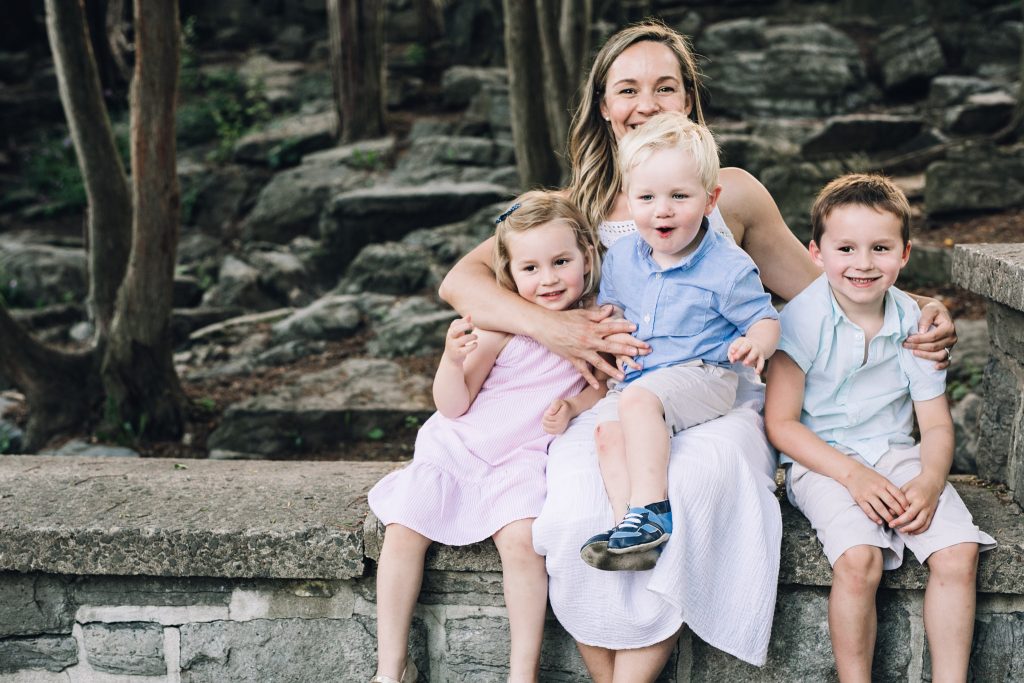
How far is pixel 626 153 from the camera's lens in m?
2.42

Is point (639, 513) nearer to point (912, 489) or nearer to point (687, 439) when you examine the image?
point (687, 439)

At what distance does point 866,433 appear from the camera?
2408 millimetres

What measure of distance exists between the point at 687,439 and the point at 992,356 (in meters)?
0.89

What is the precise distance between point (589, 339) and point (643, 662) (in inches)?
31.5

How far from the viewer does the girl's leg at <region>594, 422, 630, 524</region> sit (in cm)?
221

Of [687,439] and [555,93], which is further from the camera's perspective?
[555,93]

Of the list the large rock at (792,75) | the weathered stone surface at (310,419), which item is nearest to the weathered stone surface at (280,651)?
the weathered stone surface at (310,419)

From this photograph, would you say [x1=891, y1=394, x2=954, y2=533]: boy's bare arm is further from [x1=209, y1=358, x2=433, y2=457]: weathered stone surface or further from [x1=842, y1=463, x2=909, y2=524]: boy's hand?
[x1=209, y1=358, x2=433, y2=457]: weathered stone surface

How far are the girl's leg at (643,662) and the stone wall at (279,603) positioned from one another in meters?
0.15

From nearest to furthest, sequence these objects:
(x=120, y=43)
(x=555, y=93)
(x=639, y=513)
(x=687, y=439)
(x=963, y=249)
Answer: (x=639, y=513), (x=687, y=439), (x=963, y=249), (x=555, y=93), (x=120, y=43)

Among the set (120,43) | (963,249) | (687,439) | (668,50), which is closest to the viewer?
(687,439)

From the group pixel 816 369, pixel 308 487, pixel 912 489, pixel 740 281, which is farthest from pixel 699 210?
pixel 308 487

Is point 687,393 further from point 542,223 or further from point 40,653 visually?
point 40,653

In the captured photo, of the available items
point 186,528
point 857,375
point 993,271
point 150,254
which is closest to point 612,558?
point 857,375
